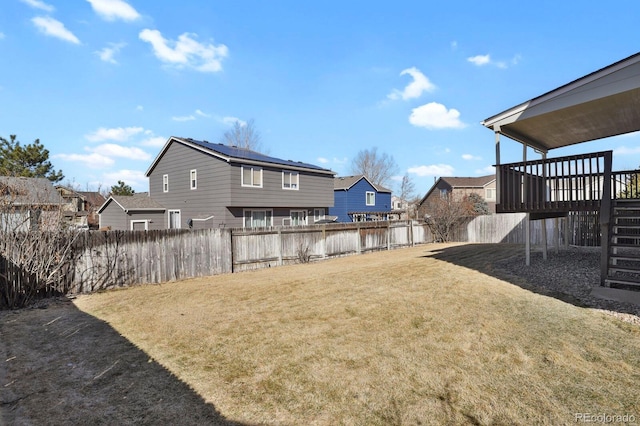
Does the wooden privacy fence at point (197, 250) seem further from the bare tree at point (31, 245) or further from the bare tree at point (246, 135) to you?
the bare tree at point (246, 135)

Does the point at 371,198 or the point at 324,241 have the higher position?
the point at 371,198

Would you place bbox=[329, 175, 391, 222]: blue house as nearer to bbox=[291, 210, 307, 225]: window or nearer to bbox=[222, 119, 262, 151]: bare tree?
bbox=[291, 210, 307, 225]: window

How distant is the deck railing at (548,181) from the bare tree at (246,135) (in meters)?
35.0

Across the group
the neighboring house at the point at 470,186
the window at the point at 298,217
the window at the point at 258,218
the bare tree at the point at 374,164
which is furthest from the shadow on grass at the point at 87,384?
the bare tree at the point at 374,164

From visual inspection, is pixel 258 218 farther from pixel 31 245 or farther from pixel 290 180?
pixel 31 245

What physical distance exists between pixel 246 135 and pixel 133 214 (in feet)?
70.6

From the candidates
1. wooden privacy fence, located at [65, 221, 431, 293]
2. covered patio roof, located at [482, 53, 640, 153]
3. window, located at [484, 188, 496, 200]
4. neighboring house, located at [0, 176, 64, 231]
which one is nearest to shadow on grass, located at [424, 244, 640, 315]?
covered patio roof, located at [482, 53, 640, 153]

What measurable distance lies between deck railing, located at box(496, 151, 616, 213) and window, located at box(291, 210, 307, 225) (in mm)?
15498

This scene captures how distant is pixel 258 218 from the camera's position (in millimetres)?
20891

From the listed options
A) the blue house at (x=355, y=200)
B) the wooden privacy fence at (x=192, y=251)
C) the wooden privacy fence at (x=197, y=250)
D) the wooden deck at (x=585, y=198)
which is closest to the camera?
the wooden deck at (x=585, y=198)

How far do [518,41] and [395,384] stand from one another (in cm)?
1369

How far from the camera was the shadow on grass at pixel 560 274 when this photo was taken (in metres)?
6.05

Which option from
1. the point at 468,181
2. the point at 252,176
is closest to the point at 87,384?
the point at 252,176

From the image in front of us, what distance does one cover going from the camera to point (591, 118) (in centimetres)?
925
